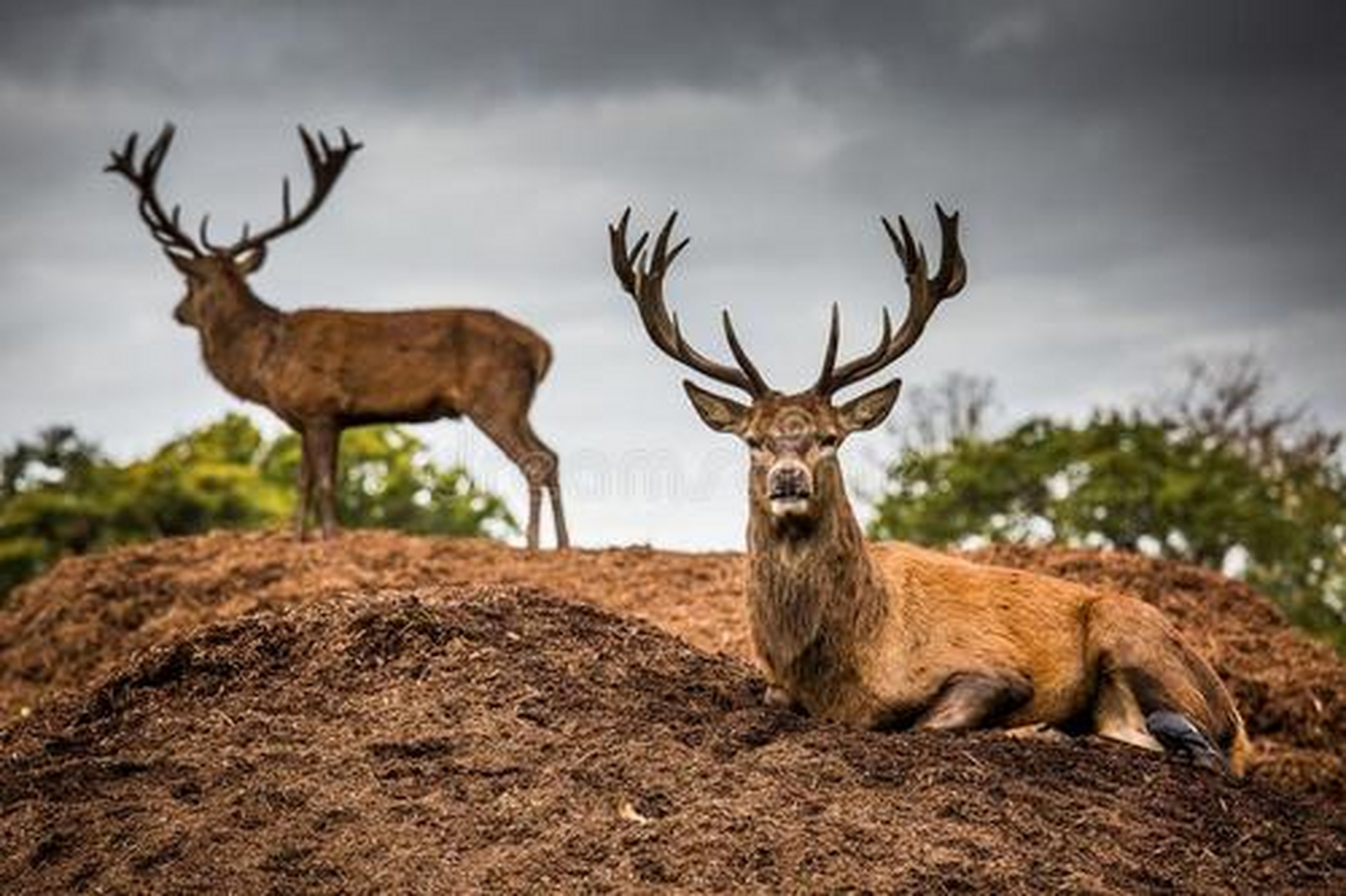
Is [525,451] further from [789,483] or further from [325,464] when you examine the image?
[789,483]

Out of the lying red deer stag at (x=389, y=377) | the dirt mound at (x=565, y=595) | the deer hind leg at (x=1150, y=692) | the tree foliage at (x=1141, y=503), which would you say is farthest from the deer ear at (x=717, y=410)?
the tree foliage at (x=1141, y=503)

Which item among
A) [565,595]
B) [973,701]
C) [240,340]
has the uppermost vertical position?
[240,340]

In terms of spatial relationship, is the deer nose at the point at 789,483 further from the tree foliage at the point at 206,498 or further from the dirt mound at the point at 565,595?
the tree foliage at the point at 206,498

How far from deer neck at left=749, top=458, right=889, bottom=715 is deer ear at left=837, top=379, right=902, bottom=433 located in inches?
10.6

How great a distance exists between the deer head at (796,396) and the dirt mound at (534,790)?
0.97 metres

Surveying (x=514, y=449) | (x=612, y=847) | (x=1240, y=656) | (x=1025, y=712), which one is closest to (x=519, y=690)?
(x=612, y=847)

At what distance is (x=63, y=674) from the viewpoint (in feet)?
43.3

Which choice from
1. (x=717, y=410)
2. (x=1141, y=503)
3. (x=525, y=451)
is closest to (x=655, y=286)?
(x=717, y=410)

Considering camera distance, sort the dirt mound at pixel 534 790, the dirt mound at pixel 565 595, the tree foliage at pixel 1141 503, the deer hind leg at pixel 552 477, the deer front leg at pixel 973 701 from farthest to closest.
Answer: the tree foliage at pixel 1141 503 → the deer hind leg at pixel 552 477 → the dirt mound at pixel 565 595 → the deer front leg at pixel 973 701 → the dirt mound at pixel 534 790

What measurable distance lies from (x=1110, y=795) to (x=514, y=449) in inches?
328

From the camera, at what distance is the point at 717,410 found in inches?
328

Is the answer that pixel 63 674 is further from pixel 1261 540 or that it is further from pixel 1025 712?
pixel 1261 540

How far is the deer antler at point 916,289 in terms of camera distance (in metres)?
8.38

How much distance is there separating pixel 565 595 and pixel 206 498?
2119 cm
